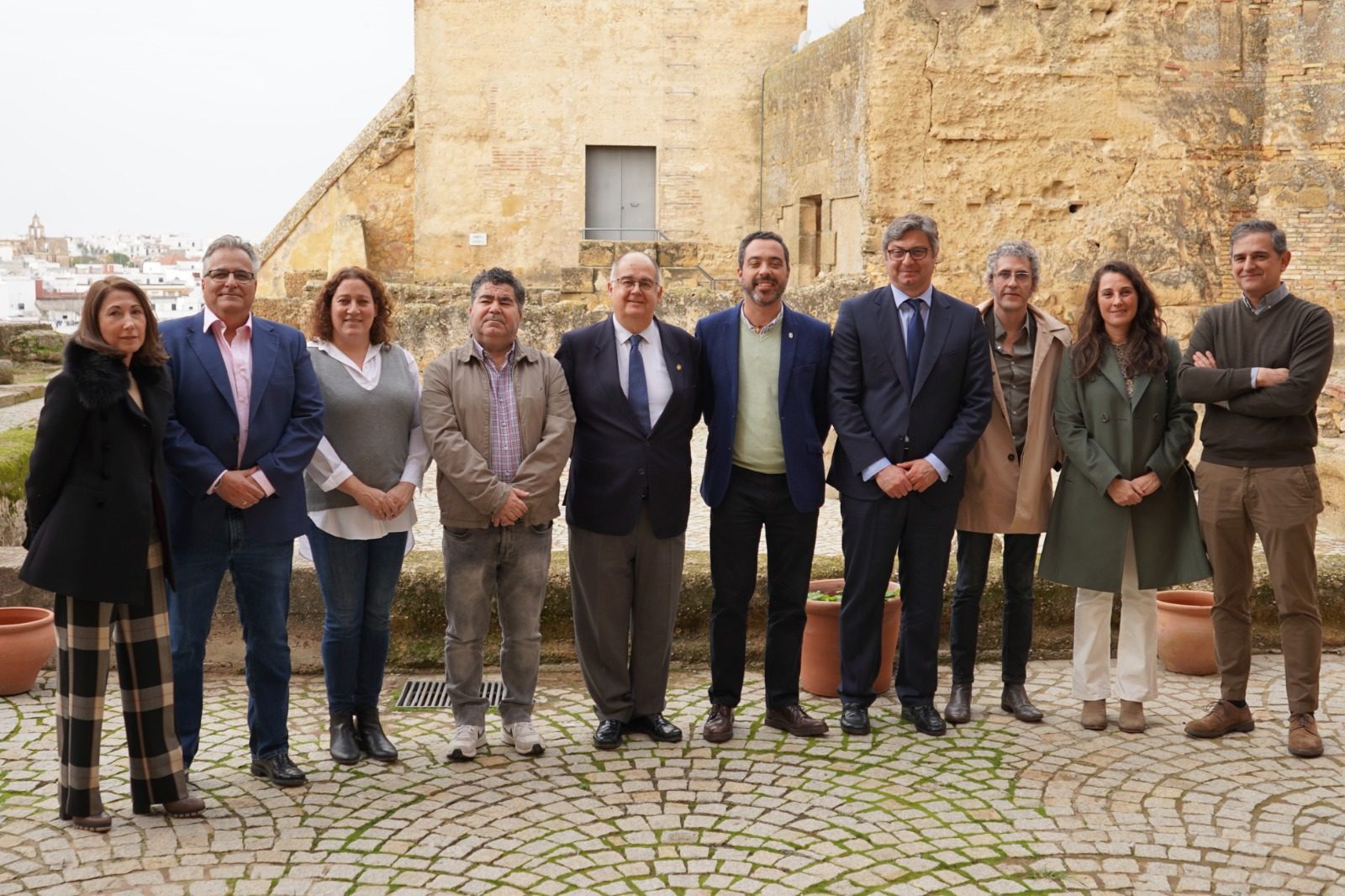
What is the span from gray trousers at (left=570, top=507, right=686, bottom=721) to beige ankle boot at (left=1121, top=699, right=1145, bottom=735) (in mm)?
1910

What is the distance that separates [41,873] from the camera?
3842mm

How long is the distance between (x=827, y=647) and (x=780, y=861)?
183 centimetres

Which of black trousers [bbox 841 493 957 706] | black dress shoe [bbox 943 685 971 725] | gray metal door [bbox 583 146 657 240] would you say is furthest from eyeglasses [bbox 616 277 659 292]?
gray metal door [bbox 583 146 657 240]

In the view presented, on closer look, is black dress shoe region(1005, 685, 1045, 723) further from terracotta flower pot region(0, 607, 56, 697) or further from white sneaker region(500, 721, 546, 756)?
terracotta flower pot region(0, 607, 56, 697)

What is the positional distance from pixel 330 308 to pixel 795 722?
2.48m

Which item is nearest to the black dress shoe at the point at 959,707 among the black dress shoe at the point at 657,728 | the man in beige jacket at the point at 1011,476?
the man in beige jacket at the point at 1011,476

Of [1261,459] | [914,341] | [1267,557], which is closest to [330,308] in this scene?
[914,341]

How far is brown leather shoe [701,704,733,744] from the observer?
16.7 feet

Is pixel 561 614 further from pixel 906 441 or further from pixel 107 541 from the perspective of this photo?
pixel 107 541

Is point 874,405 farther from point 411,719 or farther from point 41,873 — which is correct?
point 41,873

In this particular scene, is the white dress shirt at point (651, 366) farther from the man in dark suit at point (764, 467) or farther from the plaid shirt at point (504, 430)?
the plaid shirt at point (504, 430)

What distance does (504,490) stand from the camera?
15.8 feet

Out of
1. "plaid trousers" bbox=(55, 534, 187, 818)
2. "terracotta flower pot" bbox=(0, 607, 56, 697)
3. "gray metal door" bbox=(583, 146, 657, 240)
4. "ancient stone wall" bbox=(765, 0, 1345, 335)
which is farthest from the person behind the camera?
"gray metal door" bbox=(583, 146, 657, 240)

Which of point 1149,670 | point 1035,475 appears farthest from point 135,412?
point 1149,670
